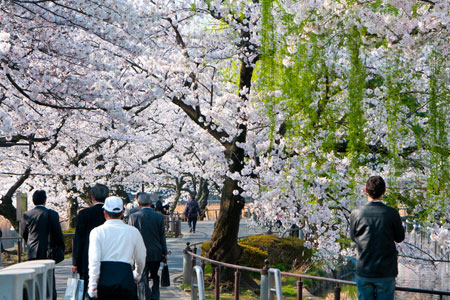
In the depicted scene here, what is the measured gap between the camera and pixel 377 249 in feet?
17.5

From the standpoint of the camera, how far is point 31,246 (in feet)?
25.4

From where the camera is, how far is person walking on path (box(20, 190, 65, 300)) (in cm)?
771

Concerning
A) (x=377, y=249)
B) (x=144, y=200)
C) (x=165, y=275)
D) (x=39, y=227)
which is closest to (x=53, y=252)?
(x=39, y=227)

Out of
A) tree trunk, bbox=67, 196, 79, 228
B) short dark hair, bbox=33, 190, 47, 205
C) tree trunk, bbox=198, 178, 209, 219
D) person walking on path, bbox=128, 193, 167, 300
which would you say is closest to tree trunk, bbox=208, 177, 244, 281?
person walking on path, bbox=128, 193, 167, 300

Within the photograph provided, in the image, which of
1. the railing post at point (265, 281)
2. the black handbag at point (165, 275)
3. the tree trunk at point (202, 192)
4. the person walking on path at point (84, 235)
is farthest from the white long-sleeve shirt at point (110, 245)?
the tree trunk at point (202, 192)

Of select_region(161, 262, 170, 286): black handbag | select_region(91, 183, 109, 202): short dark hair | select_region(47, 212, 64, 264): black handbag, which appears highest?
select_region(91, 183, 109, 202): short dark hair

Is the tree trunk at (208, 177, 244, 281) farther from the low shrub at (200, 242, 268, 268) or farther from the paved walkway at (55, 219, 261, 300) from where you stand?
the low shrub at (200, 242, 268, 268)

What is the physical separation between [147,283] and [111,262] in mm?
2846

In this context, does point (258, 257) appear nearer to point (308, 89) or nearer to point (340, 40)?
point (308, 89)

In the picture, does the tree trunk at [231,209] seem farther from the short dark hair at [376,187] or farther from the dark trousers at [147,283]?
the short dark hair at [376,187]

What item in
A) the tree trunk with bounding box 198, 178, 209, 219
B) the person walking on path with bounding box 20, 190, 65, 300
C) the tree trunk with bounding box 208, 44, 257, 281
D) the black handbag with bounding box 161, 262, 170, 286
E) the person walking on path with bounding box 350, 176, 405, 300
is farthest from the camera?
the tree trunk with bounding box 198, 178, 209, 219

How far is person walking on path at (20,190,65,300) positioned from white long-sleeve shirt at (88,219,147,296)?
2484 millimetres

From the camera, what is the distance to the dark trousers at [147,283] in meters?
8.00

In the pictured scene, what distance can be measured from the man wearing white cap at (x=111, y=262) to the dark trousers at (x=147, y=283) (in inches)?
96.2
